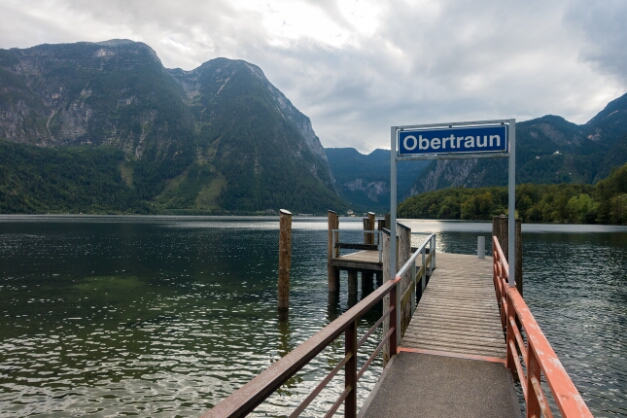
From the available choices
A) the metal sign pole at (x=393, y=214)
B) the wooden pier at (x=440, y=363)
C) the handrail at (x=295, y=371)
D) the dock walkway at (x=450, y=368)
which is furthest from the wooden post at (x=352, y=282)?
the handrail at (x=295, y=371)

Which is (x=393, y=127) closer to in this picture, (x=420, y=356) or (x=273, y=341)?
(x=420, y=356)

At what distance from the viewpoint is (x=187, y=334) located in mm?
14352

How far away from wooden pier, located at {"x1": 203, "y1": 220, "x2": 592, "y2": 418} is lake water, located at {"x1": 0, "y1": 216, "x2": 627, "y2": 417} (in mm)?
2913

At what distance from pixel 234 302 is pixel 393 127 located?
14.8 meters

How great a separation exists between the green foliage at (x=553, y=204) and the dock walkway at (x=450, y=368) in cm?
10100

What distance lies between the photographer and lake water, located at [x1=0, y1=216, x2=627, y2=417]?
9484 millimetres

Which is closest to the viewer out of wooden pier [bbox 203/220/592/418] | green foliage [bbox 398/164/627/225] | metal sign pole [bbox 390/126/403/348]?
wooden pier [bbox 203/220/592/418]

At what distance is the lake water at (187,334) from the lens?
9484 millimetres

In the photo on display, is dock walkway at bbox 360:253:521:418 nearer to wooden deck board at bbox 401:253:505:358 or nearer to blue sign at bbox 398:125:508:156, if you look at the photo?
wooden deck board at bbox 401:253:505:358

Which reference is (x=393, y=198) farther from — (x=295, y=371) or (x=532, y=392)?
(x=295, y=371)

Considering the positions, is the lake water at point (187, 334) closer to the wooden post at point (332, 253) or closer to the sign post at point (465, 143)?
the wooden post at point (332, 253)

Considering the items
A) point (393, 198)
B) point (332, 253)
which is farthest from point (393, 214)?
point (332, 253)

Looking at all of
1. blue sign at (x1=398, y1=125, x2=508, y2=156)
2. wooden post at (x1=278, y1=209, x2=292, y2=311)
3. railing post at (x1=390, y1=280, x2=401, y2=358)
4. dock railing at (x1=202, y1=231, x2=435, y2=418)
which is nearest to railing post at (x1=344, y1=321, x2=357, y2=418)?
dock railing at (x1=202, y1=231, x2=435, y2=418)

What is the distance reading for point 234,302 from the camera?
19.6 meters
